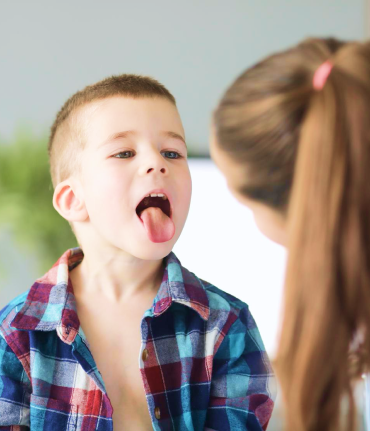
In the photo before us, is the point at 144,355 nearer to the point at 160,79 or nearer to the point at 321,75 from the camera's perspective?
the point at 321,75

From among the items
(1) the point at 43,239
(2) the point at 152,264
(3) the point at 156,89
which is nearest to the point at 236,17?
(1) the point at 43,239

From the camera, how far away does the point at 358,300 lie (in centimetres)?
58

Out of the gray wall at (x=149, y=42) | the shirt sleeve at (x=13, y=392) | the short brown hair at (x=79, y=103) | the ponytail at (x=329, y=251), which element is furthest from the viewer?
the gray wall at (x=149, y=42)

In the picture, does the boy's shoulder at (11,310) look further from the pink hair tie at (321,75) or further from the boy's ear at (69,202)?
the pink hair tie at (321,75)

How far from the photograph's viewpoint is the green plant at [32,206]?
5.88 ft

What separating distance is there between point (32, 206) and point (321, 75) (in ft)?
4.47

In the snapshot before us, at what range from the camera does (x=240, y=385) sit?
36.8 inches

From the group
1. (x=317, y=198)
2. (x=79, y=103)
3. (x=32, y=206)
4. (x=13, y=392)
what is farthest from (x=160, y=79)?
(x=317, y=198)

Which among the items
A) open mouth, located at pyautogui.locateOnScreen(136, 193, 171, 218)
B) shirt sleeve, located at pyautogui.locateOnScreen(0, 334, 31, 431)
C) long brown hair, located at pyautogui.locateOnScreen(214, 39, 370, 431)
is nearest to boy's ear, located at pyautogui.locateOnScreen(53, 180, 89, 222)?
open mouth, located at pyautogui.locateOnScreen(136, 193, 171, 218)

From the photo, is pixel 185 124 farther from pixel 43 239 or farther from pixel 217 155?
pixel 217 155

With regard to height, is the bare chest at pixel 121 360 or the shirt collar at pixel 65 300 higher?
the shirt collar at pixel 65 300

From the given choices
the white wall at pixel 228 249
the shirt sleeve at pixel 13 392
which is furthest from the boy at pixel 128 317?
the white wall at pixel 228 249

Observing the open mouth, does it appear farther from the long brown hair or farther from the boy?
the long brown hair

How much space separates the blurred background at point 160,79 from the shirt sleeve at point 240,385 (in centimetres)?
85
